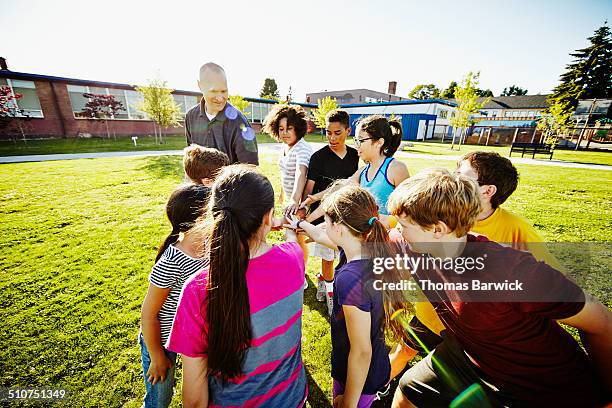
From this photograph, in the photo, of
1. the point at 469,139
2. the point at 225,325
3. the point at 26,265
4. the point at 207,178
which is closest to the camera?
the point at 225,325

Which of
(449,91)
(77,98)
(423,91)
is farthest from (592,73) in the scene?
(77,98)

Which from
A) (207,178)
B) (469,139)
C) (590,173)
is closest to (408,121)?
(469,139)

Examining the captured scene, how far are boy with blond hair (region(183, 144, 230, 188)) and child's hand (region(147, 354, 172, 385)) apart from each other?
54.1 inches

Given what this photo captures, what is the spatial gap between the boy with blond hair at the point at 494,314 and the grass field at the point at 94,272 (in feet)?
4.38

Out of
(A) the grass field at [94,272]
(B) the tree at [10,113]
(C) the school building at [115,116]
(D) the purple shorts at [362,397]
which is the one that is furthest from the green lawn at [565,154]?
(B) the tree at [10,113]

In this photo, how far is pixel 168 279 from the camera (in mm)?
1457

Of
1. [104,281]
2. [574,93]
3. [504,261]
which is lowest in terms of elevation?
[104,281]

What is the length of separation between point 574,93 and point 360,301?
61.4m

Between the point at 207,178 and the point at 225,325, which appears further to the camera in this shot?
the point at 207,178

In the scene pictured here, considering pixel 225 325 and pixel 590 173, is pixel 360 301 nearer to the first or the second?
pixel 225 325

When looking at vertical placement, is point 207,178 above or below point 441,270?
above

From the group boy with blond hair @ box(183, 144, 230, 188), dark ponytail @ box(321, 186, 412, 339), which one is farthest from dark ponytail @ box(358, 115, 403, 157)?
boy with blond hair @ box(183, 144, 230, 188)

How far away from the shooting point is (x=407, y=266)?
1815mm

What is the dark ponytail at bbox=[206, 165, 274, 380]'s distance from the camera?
1079 mm
